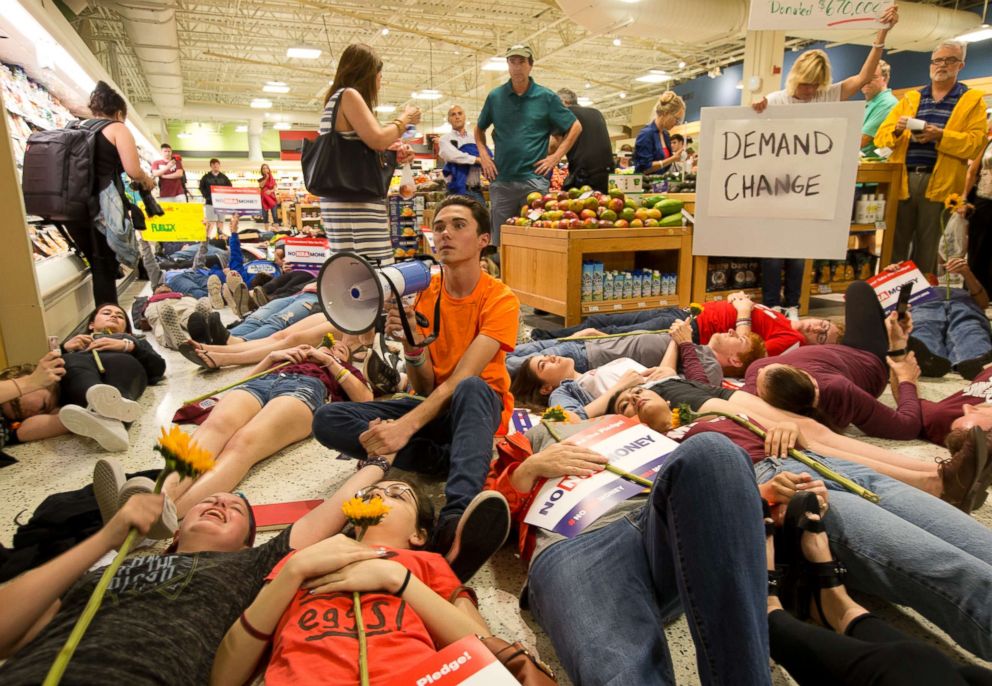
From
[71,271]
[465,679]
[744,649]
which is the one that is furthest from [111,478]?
[71,271]

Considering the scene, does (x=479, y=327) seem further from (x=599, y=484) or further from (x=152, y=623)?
(x=152, y=623)

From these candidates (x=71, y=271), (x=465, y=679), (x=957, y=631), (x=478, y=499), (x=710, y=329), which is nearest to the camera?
(x=465, y=679)

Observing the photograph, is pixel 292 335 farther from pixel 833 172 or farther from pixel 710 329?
pixel 833 172

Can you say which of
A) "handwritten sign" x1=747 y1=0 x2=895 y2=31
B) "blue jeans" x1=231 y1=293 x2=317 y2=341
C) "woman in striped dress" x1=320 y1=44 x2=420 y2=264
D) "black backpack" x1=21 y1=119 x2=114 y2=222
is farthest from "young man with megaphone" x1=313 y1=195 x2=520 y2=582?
"black backpack" x1=21 y1=119 x2=114 y2=222

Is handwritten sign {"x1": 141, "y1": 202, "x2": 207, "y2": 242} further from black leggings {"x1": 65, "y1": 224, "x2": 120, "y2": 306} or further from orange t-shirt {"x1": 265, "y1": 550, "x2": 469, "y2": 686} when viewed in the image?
orange t-shirt {"x1": 265, "y1": 550, "x2": 469, "y2": 686}

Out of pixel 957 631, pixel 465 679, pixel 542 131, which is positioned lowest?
pixel 957 631

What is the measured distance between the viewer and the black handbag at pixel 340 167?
2.85 m

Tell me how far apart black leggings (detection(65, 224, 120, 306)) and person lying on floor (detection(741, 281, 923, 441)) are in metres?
3.89

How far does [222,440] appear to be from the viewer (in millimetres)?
2186

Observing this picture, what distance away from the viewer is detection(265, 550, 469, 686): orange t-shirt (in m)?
1.02

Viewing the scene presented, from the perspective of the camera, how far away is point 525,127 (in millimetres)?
4332

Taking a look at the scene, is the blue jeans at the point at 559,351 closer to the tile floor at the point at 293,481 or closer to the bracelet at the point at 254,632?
the tile floor at the point at 293,481

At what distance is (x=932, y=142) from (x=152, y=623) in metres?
5.54

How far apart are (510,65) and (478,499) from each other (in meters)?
3.52
